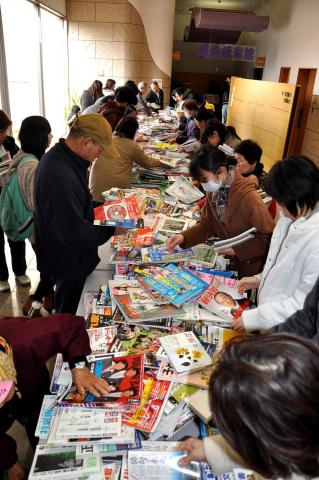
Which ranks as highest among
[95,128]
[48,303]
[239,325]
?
[95,128]

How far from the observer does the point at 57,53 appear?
9.85 m

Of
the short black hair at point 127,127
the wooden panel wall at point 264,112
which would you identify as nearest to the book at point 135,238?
the short black hair at point 127,127

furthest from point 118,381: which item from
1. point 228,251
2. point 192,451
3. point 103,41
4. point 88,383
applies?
point 103,41

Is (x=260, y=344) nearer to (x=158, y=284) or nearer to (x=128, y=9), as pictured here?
(x=158, y=284)

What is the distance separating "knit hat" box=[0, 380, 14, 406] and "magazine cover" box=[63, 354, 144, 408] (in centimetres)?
35

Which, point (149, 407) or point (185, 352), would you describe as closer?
point (149, 407)

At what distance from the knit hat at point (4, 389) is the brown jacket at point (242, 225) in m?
1.58

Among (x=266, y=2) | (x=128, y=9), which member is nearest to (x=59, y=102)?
(x=128, y=9)

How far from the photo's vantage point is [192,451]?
1104 millimetres

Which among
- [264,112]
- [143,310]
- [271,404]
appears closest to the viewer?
[271,404]

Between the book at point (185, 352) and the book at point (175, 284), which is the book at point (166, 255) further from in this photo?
the book at point (185, 352)

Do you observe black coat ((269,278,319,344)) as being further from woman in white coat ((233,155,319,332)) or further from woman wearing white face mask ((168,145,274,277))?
woman wearing white face mask ((168,145,274,277))

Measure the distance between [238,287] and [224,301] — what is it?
16cm

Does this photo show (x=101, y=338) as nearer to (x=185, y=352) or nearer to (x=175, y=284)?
(x=185, y=352)
